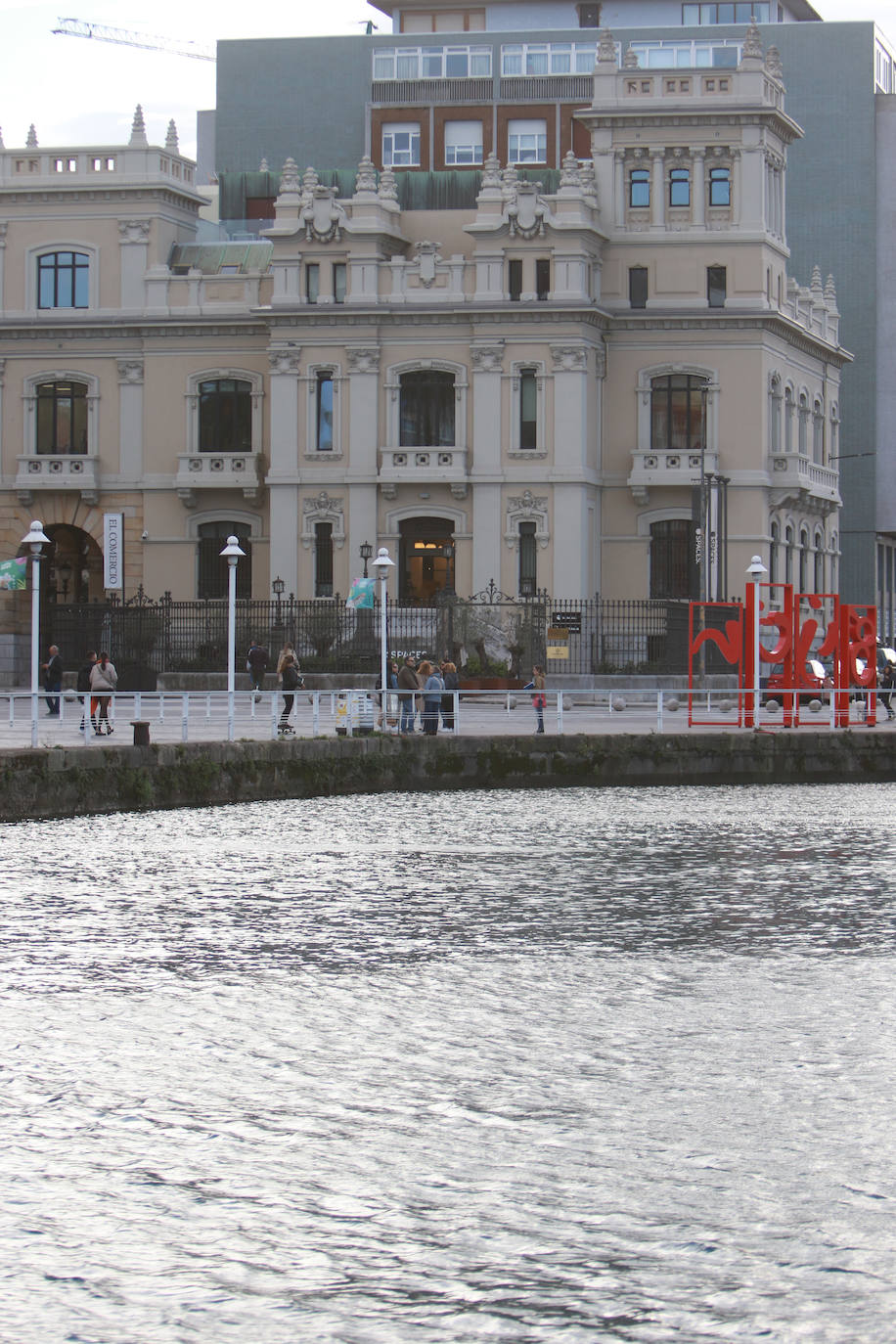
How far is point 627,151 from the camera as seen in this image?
214 feet

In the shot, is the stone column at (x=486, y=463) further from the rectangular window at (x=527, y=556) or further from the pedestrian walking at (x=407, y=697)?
the pedestrian walking at (x=407, y=697)

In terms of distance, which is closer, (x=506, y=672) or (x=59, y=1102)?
(x=59, y=1102)

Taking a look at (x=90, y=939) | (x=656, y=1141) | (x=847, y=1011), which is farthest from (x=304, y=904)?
(x=656, y=1141)

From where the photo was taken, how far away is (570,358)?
63500 millimetres

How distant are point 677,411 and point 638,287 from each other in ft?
13.4

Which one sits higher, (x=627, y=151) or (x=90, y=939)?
(x=627, y=151)

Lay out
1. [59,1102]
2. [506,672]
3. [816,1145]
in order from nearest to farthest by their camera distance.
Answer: [816,1145]
[59,1102]
[506,672]

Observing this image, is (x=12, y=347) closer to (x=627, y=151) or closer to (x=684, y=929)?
(x=627, y=151)

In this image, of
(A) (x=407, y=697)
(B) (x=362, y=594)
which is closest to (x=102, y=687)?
(A) (x=407, y=697)

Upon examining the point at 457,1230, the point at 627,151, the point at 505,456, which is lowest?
the point at 457,1230

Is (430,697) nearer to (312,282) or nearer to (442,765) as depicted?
(442,765)

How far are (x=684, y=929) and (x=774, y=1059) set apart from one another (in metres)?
5.84

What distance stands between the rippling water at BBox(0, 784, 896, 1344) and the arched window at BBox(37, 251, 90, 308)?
47475 millimetres

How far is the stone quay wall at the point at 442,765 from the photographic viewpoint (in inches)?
1222
